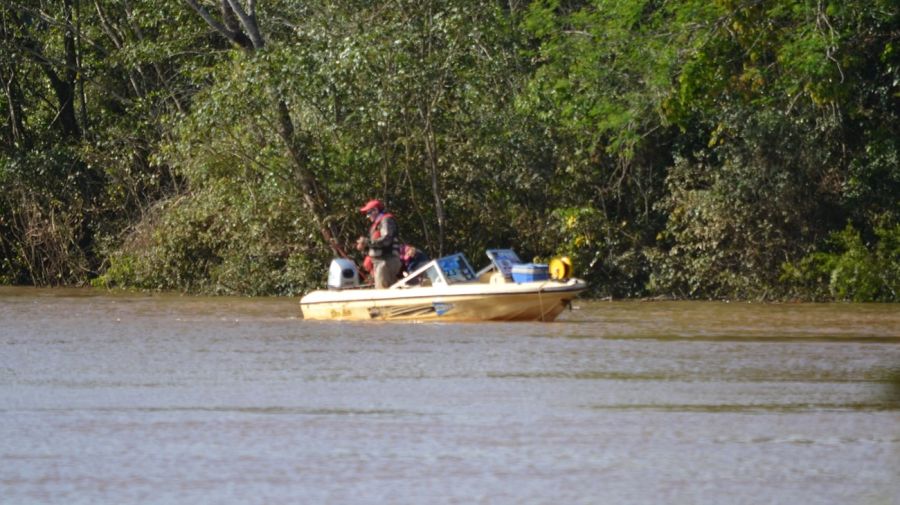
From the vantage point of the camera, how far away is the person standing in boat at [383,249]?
21469mm

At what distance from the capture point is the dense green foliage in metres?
24.9

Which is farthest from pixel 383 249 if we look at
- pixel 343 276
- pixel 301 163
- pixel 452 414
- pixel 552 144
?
pixel 452 414

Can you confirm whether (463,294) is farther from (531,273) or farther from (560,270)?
(560,270)

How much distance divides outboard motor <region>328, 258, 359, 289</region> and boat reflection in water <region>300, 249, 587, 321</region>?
1 cm

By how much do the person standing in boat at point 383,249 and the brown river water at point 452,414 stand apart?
1.45 metres

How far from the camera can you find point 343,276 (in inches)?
853

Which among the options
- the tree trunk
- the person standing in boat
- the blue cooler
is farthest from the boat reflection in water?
the tree trunk

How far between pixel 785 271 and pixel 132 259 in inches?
457

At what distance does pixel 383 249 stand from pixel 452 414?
9347 mm

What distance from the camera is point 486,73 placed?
91.0 ft

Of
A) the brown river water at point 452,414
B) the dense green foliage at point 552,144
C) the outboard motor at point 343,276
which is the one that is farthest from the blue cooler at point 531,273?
the dense green foliage at point 552,144

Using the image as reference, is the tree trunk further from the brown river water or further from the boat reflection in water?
the brown river water

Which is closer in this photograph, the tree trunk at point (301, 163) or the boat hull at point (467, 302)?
the boat hull at point (467, 302)

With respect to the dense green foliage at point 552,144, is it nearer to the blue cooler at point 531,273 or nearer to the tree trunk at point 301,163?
the tree trunk at point 301,163
